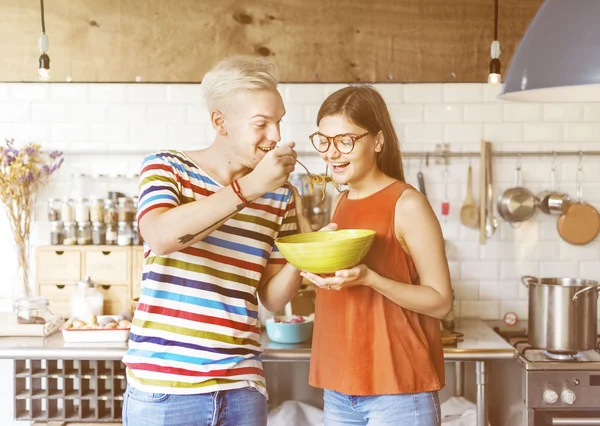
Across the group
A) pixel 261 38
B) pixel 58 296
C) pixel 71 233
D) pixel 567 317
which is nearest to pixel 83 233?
pixel 71 233

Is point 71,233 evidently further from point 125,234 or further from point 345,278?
point 345,278

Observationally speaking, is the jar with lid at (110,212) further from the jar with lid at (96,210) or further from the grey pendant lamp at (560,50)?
the grey pendant lamp at (560,50)

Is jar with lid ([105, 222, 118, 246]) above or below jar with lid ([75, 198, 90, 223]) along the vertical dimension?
below

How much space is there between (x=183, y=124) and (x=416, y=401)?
228 cm

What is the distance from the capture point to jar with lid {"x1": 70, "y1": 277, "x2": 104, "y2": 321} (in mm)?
3348

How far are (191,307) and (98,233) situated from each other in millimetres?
2049

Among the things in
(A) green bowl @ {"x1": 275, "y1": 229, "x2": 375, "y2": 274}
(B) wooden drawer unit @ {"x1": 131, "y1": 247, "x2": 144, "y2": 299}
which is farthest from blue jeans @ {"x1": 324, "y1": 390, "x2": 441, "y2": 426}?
(B) wooden drawer unit @ {"x1": 131, "y1": 247, "x2": 144, "y2": 299}

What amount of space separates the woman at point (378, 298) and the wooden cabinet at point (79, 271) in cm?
175

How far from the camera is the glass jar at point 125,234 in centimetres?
352

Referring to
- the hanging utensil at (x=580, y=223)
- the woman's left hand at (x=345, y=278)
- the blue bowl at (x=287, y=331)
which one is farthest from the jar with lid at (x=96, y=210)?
the hanging utensil at (x=580, y=223)

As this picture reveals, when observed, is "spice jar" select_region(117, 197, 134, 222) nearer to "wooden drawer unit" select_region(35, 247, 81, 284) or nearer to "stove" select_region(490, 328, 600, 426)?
"wooden drawer unit" select_region(35, 247, 81, 284)

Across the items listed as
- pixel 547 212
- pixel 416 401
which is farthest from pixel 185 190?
pixel 547 212

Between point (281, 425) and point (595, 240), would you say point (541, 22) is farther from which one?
point (595, 240)

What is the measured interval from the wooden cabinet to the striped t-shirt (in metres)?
1.82
